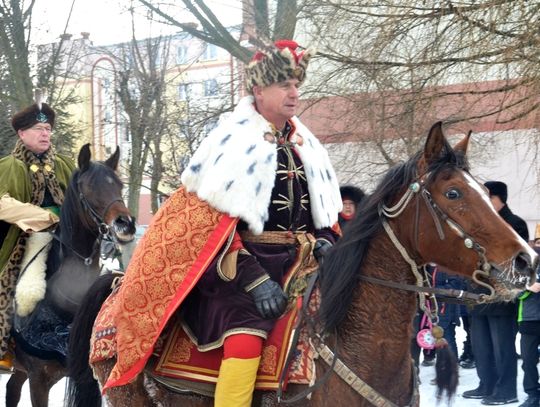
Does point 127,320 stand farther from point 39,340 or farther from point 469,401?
point 469,401

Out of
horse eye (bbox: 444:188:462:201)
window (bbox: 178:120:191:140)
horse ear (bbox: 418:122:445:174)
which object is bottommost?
window (bbox: 178:120:191:140)

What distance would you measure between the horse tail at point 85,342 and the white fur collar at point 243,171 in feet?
4.03

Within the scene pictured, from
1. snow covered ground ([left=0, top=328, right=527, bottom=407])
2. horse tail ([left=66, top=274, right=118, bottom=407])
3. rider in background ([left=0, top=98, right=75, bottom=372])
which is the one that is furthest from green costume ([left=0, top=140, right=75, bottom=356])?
snow covered ground ([left=0, top=328, right=527, bottom=407])

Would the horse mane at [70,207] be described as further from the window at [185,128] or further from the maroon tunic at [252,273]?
the window at [185,128]

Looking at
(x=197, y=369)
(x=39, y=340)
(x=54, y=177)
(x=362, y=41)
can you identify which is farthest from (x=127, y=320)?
(x=362, y=41)

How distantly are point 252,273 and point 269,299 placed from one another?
15 centimetres

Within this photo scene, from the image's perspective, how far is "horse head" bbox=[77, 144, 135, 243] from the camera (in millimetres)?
5734

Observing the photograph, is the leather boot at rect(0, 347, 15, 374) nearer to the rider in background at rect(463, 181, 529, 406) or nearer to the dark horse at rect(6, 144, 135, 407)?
the dark horse at rect(6, 144, 135, 407)

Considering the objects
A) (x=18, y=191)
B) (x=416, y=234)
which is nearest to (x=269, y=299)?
Result: (x=416, y=234)

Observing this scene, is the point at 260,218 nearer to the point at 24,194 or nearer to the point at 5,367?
the point at 24,194

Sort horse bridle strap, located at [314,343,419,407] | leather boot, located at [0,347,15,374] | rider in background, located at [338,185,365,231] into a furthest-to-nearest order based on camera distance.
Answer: rider in background, located at [338,185,365,231] → leather boot, located at [0,347,15,374] → horse bridle strap, located at [314,343,419,407]

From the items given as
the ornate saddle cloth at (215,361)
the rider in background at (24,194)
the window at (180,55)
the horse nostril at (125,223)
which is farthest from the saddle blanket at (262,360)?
the window at (180,55)

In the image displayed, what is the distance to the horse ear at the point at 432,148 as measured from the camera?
3518 millimetres

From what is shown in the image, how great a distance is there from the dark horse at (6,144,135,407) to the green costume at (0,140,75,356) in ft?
0.82
